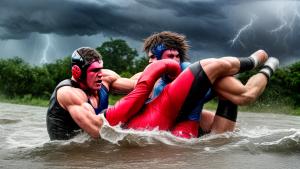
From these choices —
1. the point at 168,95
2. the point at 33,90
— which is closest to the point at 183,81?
the point at 168,95

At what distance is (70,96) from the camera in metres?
5.48

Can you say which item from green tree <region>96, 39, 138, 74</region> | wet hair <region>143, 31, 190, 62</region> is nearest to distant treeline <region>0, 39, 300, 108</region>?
green tree <region>96, 39, 138, 74</region>

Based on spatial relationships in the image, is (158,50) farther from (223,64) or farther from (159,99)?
(223,64)

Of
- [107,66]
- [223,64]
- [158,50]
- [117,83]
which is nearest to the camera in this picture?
[223,64]

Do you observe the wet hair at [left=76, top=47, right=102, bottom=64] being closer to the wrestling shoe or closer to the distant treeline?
the wrestling shoe

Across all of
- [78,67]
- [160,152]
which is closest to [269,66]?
[160,152]

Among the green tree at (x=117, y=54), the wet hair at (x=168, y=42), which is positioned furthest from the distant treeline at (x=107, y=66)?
the wet hair at (x=168, y=42)

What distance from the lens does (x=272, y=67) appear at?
5.80 meters

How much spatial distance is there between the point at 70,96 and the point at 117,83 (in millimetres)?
1126

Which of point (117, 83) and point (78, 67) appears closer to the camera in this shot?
point (78, 67)

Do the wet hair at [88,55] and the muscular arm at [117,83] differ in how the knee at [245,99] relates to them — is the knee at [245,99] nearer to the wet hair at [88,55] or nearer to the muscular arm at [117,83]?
the muscular arm at [117,83]

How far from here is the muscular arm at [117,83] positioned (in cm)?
642

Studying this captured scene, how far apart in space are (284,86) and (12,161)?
33.9 metres

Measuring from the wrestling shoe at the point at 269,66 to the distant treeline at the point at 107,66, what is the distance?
23195 millimetres
